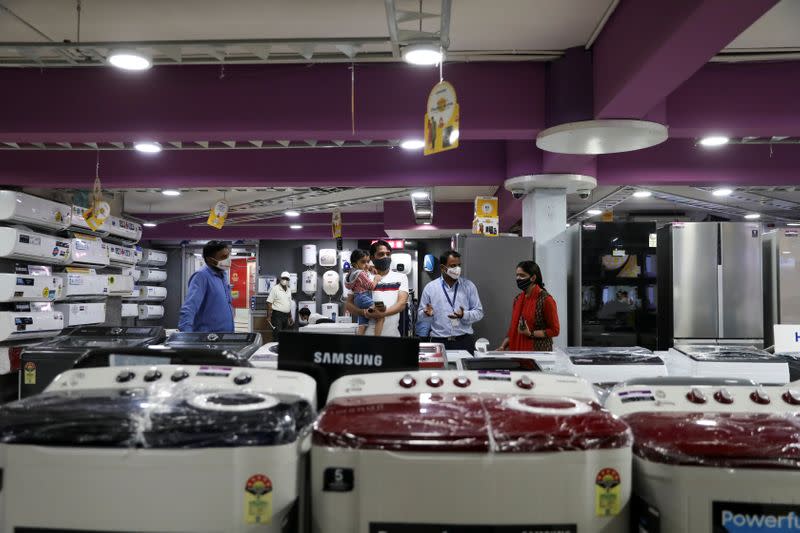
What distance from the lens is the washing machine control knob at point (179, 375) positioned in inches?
58.3

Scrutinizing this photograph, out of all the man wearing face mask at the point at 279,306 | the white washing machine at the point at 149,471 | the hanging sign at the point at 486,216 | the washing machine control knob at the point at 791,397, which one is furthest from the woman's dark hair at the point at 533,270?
the man wearing face mask at the point at 279,306

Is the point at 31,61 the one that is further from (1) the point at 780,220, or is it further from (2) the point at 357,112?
(1) the point at 780,220

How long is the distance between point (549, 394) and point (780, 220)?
46.2 feet

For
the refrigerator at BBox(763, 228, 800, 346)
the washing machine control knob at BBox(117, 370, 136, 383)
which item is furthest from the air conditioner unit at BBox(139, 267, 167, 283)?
the washing machine control knob at BBox(117, 370, 136, 383)

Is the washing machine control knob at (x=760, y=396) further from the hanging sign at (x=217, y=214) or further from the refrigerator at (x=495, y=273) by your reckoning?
the hanging sign at (x=217, y=214)

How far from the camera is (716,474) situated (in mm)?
1136

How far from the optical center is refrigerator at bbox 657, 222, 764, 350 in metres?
7.04

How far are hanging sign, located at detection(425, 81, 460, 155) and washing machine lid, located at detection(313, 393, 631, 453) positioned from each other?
9.33 feet

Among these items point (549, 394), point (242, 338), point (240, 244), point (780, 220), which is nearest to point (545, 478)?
point (549, 394)

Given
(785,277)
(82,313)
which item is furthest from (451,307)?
(82,313)

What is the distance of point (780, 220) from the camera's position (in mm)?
13109

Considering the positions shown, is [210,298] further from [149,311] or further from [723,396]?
[149,311]

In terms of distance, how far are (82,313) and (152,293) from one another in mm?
7140

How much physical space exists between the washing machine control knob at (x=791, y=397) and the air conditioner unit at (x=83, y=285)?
7879 millimetres
